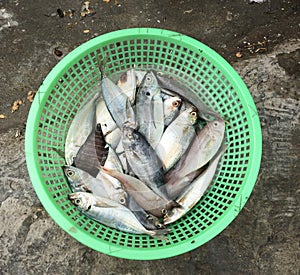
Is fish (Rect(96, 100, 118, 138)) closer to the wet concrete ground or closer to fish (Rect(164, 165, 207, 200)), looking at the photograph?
fish (Rect(164, 165, 207, 200))

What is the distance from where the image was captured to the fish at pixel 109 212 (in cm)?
203

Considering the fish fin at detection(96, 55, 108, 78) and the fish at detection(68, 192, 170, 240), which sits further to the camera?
the fish fin at detection(96, 55, 108, 78)

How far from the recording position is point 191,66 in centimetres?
238

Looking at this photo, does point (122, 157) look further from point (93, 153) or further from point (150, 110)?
point (150, 110)

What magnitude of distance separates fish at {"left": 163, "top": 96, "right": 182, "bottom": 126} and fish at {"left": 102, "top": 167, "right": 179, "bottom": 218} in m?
0.35

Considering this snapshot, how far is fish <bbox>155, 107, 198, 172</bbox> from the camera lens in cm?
214

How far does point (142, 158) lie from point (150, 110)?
0.26 m

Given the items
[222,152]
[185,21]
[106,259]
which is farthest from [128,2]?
[106,259]

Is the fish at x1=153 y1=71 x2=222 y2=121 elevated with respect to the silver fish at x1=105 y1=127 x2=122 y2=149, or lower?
elevated

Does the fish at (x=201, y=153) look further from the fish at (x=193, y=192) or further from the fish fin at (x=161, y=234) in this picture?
the fish fin at (x=161, y=234)

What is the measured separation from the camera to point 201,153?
7.07 feet

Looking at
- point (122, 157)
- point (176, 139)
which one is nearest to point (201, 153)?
point (176, 139)

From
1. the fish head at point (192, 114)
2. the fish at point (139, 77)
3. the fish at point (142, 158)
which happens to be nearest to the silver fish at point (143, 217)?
the fish at point (142, 158)

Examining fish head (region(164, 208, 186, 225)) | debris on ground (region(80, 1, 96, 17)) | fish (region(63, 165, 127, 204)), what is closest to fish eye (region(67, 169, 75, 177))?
fish (region(63, 165, 127, 204))
